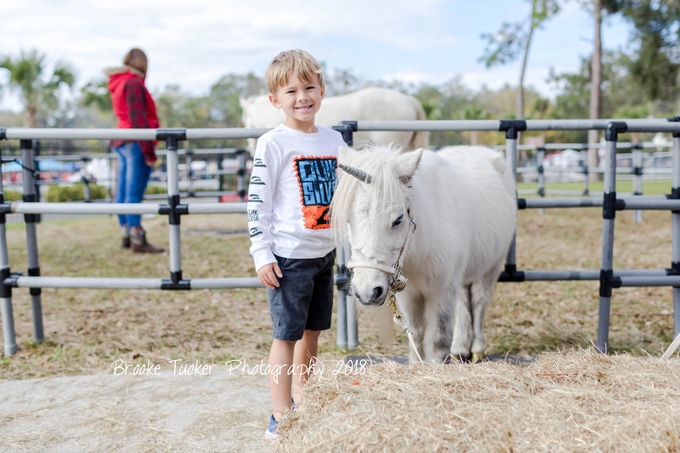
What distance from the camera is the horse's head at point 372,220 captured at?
6.66 ft

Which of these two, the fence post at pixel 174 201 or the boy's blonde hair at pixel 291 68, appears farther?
the fence post at pixel 174 201

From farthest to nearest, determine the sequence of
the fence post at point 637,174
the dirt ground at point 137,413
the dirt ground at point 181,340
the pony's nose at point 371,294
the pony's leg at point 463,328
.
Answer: the fence post at point 637,174 < the pony's leg at point 463,328 < the dirt ground at point 181,340 < the dirt ground at point 137,413 < the pony's nose at point 371,294

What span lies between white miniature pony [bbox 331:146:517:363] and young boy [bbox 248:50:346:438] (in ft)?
0.49

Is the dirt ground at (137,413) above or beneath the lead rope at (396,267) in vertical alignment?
beneath

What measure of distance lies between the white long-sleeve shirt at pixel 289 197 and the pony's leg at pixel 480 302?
1641 mm

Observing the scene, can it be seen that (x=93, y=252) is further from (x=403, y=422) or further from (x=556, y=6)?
(x=556, y=6)

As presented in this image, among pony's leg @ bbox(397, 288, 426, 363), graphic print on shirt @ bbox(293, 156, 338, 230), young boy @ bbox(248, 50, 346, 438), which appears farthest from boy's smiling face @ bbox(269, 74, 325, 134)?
pony's leg @ bbox(397, 288, 426, 363)

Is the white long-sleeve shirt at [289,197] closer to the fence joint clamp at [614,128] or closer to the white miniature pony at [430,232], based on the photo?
the white miniature pony at [430,232]

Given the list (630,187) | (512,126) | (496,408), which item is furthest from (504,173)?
(630,187)

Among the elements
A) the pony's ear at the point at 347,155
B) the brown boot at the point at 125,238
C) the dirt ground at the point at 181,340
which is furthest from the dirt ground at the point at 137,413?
the brown boot at the point at 125,238

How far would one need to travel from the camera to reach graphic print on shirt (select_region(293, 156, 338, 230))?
7.37ft

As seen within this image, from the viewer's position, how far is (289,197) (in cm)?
227

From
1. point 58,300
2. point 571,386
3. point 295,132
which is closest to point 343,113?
point 58,300

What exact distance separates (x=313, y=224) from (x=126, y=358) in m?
2.04
